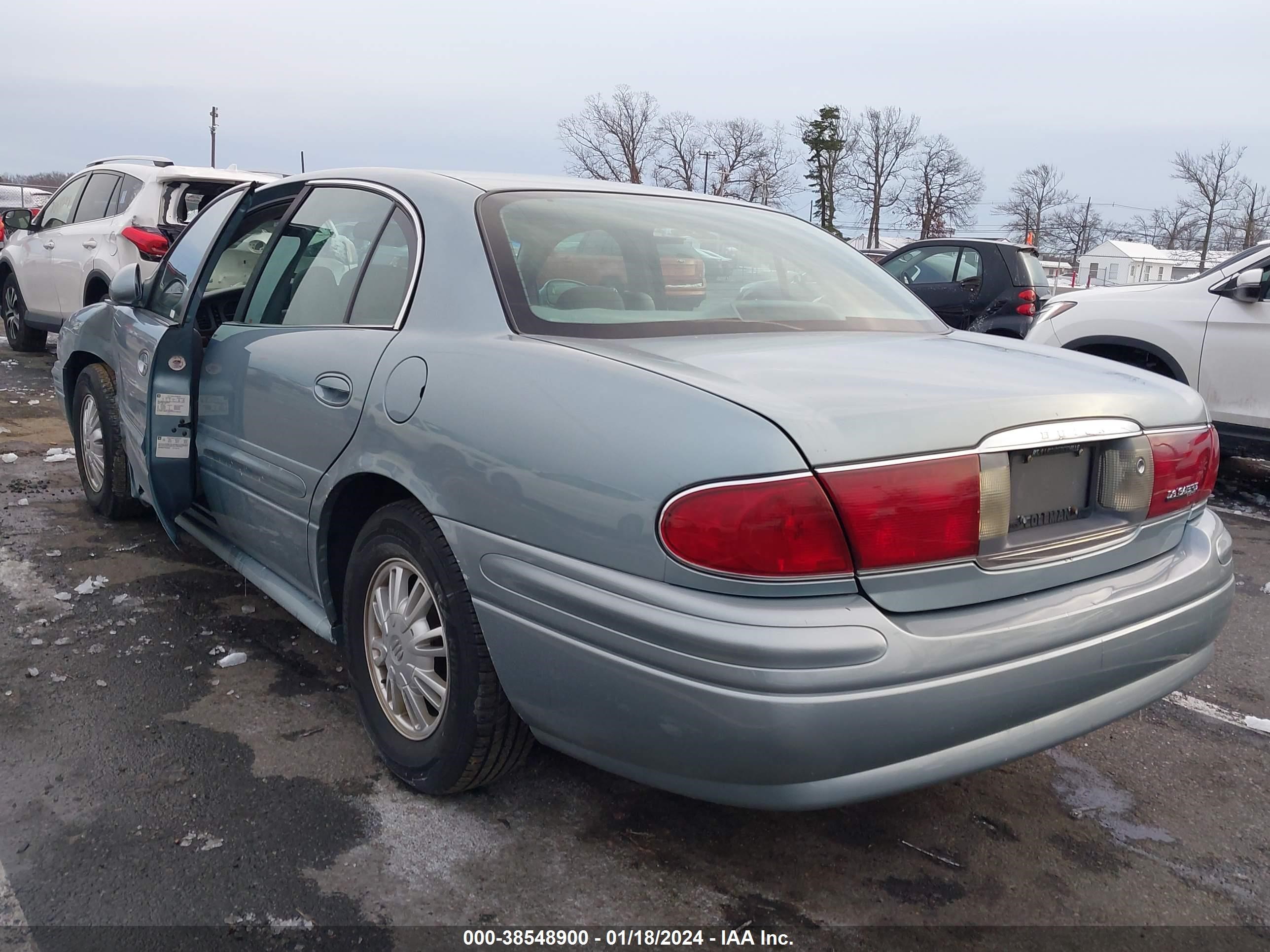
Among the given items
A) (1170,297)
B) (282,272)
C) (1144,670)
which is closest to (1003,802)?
(1144,670)

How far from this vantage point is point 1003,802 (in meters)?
2.76

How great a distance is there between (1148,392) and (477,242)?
165 cm

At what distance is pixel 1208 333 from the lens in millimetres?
6469

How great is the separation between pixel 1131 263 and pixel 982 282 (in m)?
60.4

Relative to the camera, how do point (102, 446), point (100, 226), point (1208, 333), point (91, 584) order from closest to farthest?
point (91, 584), point (102, 446), point (1208, 333), point (100, 226)

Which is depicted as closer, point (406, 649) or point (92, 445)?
point (406, 649)

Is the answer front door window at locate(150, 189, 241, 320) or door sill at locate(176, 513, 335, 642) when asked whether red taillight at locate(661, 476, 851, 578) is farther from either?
front door window at locate(150, 189, 241, 320)

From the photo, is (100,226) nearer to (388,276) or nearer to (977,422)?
(388,276)

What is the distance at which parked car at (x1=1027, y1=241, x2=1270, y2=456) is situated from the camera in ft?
20.6

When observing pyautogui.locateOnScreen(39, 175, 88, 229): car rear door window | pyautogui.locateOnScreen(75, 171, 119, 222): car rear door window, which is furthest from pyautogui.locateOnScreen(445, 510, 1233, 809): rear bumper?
pyautogui.locateOnScreen(39, 175, 88, 229): car rear door window

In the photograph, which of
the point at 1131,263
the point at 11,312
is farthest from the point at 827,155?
the point at 11,312

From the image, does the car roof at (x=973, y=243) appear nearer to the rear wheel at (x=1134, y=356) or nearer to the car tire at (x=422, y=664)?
the rear wheel at (x=1134, y=356)

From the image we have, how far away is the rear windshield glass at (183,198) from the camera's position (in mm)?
8578

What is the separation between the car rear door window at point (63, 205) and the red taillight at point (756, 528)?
9.45 meters
